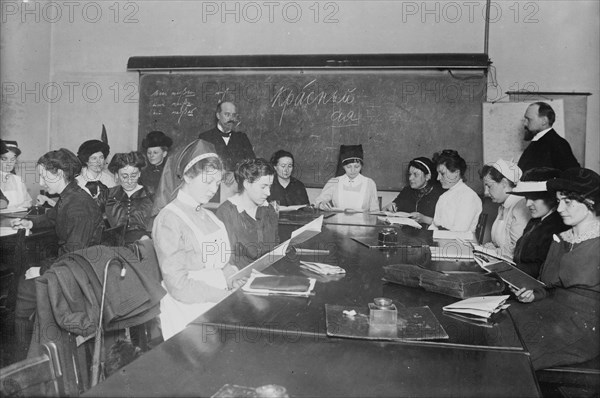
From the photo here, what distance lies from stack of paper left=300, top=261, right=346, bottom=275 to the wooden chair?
3.83 feet

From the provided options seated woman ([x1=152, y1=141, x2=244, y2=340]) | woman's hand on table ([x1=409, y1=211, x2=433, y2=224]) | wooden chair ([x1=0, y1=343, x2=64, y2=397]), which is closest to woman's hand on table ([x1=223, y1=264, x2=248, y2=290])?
seated woman ([x1=152, y1=141, x2=244, y2=340])

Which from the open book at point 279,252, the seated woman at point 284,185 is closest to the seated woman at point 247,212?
the open book at point 279,252

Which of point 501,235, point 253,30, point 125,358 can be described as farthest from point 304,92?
point 125,358

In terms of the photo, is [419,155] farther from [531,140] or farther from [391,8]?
[391,8]

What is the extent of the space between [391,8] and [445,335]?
4.75 metres

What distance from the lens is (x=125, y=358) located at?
206 cm

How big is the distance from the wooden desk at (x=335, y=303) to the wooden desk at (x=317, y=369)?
0.08 m

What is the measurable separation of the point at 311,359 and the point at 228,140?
465cm

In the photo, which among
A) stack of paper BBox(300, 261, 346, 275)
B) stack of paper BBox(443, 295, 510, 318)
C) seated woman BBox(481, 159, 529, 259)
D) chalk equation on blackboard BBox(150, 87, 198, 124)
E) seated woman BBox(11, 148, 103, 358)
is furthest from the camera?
chalk equation on blackboard BBox(150, 87, 198, 124)

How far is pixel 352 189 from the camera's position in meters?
5.38

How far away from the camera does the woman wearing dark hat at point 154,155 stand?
513 cm

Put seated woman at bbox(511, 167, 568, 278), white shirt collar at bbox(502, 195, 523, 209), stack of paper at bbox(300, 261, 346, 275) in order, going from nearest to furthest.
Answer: stack of paper at bbox(300, 261, 346, 275)
seated woman at bbox(511, 167, 568, 278)
white shirt collar at bbox(502, 195, 523, 209)

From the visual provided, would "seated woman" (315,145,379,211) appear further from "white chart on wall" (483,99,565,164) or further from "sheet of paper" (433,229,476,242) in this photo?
"sheet of paper" (433,229,476,242)

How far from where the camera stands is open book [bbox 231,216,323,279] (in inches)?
90.0
